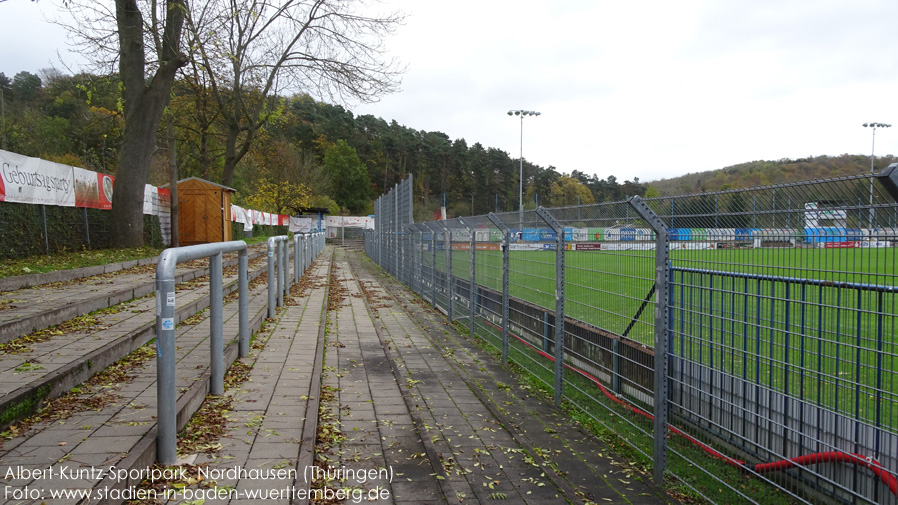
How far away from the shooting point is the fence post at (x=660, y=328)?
3359 mm

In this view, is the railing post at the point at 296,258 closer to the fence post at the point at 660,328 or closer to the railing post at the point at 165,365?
the railing post at the point at 165,365

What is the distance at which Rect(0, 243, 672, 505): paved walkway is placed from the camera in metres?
2.76

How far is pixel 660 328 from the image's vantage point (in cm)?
340

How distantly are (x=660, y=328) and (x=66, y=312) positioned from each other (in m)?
5.29

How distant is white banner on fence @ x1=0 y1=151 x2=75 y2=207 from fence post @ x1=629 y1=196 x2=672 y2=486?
9.52 meters

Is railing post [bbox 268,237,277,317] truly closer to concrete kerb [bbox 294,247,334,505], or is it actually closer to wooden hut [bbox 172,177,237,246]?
concrete kerb [bbox 294,247,334,505]

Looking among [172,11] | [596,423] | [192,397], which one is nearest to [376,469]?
[192,397]

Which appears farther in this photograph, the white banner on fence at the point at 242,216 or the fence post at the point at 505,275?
the white banner on fence at the point at 242,216

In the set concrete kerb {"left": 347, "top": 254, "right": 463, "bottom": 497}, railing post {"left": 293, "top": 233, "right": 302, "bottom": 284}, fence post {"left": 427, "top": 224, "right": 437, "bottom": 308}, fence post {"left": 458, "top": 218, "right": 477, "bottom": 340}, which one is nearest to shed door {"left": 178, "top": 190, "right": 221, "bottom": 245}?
railing post {"left": 293, "top": 233, "right": 302, "bottom": 284}

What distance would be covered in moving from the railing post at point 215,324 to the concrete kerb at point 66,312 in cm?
163

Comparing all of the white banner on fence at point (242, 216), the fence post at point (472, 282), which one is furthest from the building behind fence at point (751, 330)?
the white banner on fence at point (242, 216)

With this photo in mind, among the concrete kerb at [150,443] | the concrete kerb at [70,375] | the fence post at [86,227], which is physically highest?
the fence post at [86,227]

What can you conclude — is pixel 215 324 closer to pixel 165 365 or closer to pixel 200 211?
pixel 165 365

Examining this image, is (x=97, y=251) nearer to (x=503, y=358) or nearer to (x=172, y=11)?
(x=172, y=11)
